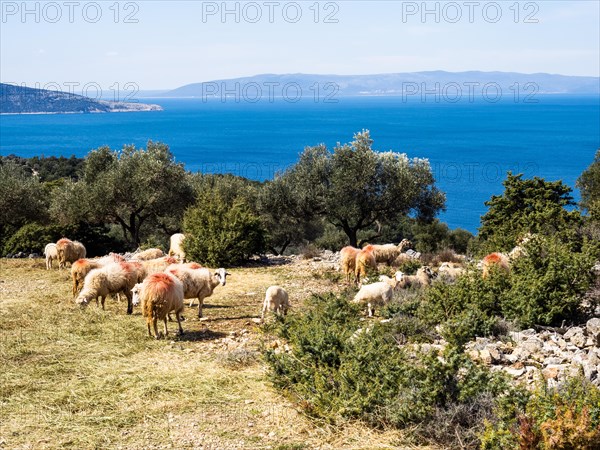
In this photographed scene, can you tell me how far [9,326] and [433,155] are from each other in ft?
400

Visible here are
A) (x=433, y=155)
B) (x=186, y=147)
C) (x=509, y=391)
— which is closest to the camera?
(x=509, y=391)

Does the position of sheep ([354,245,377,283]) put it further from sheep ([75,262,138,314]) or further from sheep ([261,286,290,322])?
sheep ([75,262,138,314])

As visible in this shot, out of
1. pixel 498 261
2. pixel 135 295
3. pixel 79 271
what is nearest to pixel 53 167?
pixel 79 271

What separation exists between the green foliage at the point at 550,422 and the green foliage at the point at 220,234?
626 inches

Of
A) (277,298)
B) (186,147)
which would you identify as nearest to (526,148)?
(186,147)

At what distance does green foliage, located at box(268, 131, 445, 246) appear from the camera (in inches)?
1139

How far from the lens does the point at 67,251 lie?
70.2 feet

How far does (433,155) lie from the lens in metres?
129

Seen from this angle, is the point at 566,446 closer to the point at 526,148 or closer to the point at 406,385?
the point at 406,385

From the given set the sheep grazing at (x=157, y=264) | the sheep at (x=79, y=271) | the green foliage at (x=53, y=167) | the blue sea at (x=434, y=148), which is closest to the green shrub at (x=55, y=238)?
the sheep at (x=79, y=271)

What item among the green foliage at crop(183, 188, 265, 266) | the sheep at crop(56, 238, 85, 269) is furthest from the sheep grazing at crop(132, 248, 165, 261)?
the sheep at crop(56, 238, 85, 269)

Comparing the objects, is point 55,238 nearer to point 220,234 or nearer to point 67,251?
point 67,251

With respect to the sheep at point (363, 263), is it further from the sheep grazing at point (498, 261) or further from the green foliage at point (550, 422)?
the green foliage at point (550, 422)

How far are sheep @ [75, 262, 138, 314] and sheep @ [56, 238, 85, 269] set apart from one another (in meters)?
7.24
